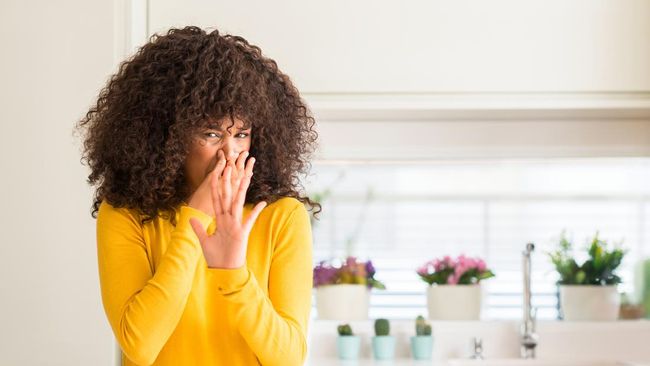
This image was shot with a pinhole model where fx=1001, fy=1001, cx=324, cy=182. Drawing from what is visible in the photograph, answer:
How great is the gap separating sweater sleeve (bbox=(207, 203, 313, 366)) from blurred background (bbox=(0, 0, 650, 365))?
91cm

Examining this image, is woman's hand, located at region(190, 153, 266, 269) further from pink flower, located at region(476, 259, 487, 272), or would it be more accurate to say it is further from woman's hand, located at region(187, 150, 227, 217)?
pink flower, located at region(476, 259, 487, 272)

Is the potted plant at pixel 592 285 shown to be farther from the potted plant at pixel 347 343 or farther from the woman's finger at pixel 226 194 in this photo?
the woman's finger at pixel 226 194

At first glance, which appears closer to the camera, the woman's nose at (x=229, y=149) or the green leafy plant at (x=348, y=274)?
the woman's nose at (x=229, y=149)

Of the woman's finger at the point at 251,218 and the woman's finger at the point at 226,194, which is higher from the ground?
the woman's finger at the point at 226,194

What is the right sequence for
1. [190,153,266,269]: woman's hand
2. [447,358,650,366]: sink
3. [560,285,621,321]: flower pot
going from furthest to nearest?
[560,285,621,321]: flower pot, [447,358,650,366]: sink, [190,153,266,269]: woman's hand

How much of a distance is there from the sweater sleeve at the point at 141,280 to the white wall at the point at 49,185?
829 mm

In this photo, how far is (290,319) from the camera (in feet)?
5.10

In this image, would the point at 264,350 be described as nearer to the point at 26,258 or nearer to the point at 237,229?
the point at 237,229

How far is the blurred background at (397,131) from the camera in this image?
94.3 inches

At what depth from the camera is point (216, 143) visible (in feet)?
5.05

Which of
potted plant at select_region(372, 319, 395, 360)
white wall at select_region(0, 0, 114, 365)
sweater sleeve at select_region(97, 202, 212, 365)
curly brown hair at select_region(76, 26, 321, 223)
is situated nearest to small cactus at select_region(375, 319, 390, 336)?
potted plant at select_region(372, 319, 395, 360)

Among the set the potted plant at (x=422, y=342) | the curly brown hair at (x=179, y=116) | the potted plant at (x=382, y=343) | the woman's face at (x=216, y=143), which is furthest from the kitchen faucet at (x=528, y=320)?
the woman's face at (x=216, y=143)

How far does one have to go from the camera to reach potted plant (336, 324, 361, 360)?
270 cm

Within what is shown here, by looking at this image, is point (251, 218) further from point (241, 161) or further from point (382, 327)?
point (382, 327)
